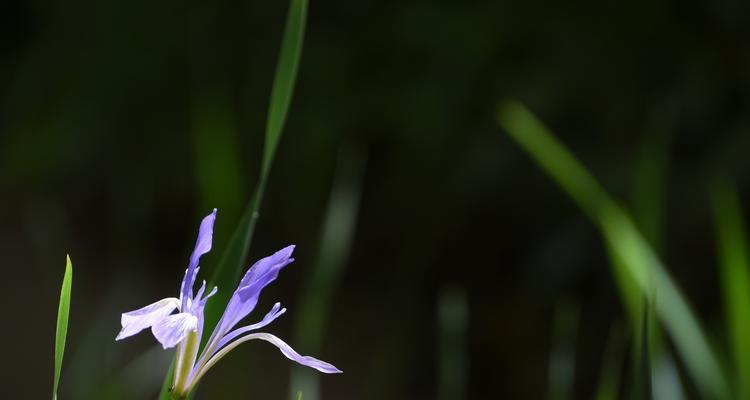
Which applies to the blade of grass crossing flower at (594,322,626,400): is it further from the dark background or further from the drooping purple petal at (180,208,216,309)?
the drooping purple petal at (180,208,216,309)

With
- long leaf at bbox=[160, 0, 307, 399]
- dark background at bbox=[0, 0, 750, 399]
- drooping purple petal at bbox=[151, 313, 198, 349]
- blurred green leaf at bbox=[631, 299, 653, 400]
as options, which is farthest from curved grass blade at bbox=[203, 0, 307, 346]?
dark background at bbox=[0, 0, 750, 399]

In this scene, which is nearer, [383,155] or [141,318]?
[141,318]

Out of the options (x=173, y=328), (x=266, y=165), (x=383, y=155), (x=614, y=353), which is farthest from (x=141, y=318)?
(x=383, y=155)

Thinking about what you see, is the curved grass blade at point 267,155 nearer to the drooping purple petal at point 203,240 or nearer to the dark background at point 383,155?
the drooping purple petal at point 203,240

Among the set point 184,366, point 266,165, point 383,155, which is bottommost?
point 184,366

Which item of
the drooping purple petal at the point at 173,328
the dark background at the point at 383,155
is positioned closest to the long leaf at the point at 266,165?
the drooping purple petal at the point at 173,328

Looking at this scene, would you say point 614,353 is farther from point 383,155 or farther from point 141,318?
point 141,318
